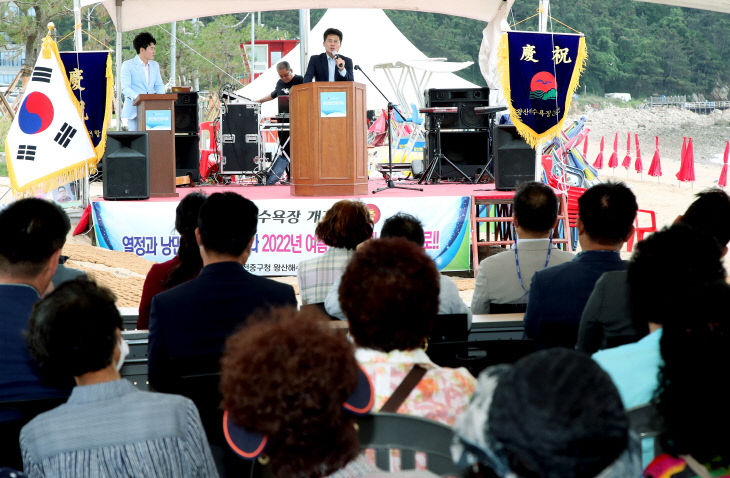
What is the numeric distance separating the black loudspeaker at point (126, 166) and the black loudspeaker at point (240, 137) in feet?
10.1

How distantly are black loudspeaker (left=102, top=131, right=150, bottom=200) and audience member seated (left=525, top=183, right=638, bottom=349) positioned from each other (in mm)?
5609

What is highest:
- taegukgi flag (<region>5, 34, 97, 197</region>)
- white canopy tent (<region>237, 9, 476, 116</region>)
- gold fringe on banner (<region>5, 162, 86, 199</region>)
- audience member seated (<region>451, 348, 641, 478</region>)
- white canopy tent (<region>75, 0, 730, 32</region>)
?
white canopy tent (<region>237, 9, 476, 116</region>)

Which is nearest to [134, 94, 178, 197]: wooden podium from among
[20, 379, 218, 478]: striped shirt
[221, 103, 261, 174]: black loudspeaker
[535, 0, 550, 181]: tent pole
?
[221, 103, 261, 174]: black loudspeaker

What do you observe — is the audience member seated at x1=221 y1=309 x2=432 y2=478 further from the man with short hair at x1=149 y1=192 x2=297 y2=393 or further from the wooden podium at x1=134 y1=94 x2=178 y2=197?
the wooden podium at x1=134 y1=94 x2=178 y2=197

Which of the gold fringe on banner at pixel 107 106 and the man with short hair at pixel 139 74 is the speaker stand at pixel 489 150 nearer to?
the man with short hair at pixel 139 74

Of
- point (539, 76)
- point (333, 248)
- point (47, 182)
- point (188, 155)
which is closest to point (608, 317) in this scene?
point (333, 248)

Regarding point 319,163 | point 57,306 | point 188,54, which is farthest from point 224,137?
point 188,54

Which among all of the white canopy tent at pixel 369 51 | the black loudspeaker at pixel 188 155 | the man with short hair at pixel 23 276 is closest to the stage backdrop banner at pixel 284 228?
the black loudspeaker at pixel 188 155

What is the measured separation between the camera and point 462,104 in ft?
31.3

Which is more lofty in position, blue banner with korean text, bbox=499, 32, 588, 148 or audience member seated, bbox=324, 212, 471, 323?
blue banner with korean text, bbox=499, 32, 588, 148

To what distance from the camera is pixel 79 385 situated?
1.68m

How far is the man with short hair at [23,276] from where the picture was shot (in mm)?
2002

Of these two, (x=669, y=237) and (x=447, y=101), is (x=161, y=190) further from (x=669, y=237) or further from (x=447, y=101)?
(x=669, y=237)

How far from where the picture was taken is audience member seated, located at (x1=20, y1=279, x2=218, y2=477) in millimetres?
1592
